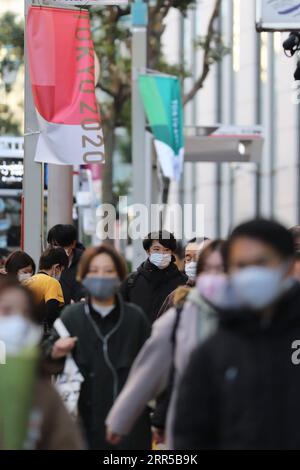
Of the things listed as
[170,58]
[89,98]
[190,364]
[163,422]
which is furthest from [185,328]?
[170,58]

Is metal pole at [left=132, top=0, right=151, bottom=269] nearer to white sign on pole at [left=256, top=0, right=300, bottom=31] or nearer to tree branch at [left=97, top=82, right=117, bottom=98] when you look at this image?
white sign on pole at [left=256, top=0, right=300, bottom=31]

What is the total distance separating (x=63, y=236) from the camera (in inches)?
496

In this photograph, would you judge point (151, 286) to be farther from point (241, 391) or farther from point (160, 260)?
point (241, 391)

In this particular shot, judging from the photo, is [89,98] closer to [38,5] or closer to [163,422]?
[38,5]

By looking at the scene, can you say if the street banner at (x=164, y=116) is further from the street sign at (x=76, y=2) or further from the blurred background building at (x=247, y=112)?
the blurred background building at (x=247, y=112)

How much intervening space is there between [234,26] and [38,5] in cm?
3737

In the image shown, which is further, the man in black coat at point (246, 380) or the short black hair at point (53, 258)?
the short black hair at point (53, 258)

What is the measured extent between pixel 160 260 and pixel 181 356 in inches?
202

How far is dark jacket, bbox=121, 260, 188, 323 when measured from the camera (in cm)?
1134

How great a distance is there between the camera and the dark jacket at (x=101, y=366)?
7176 mm

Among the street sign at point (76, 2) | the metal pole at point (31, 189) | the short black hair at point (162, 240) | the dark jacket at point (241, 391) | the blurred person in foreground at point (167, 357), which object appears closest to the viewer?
the dark jacket at point (241, 391)

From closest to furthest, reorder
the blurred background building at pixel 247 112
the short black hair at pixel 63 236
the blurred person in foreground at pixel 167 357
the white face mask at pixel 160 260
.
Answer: the blurred person in foreground at pixel 167 357
the white face mask at pixel 160 260
the short black hair at pixel 63 236
the blurred background building at pixel 247 112

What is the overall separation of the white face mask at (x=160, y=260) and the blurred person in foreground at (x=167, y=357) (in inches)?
191

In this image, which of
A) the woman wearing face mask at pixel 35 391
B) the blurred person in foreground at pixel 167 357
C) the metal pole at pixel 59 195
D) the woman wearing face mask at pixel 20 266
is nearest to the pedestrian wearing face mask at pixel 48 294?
the woman wearing face mask at pixel 20 266
